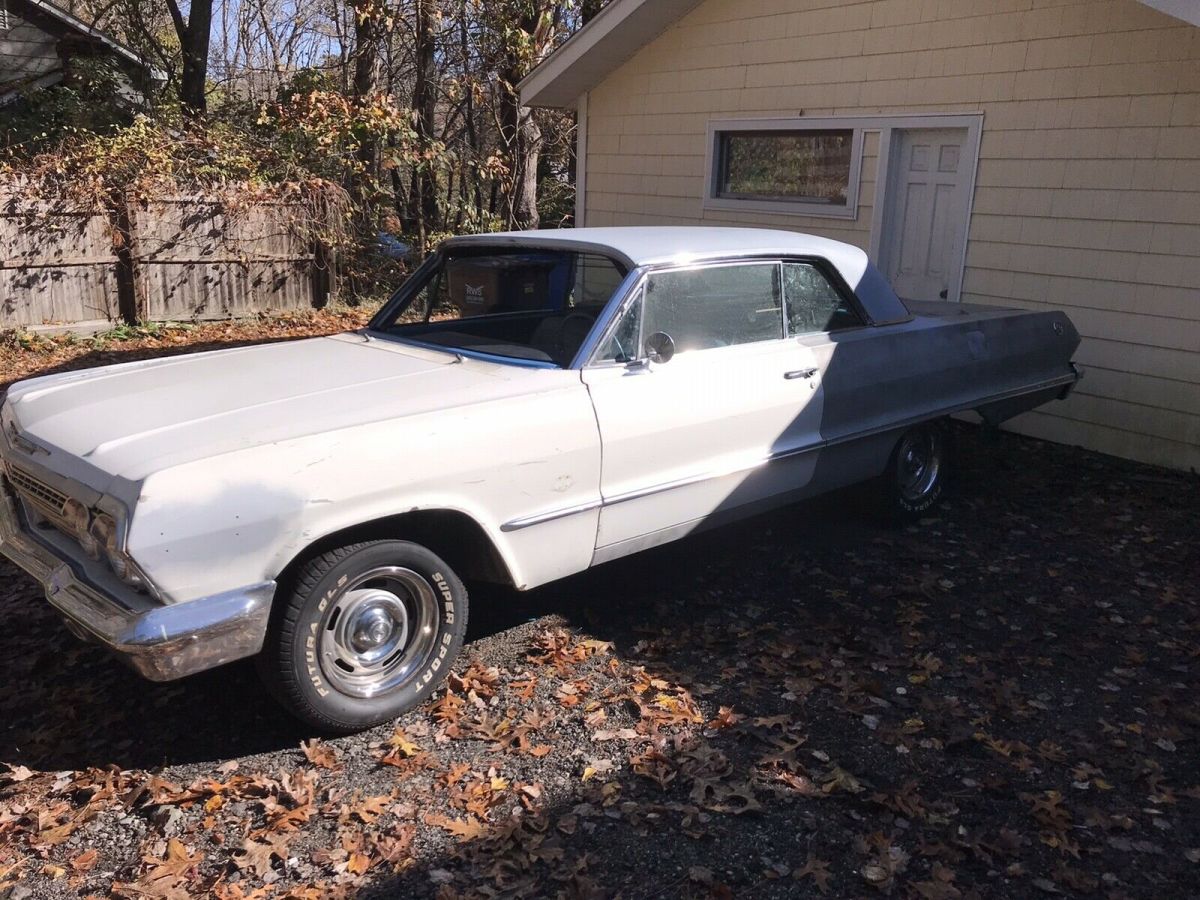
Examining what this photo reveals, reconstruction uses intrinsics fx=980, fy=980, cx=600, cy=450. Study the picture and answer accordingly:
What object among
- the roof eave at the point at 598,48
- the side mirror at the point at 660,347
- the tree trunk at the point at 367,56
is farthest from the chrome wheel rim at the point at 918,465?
the tree trunk at the point at 367,56

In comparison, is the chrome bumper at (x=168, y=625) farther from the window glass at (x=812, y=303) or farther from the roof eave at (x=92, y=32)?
the roof eave at (x=92, y=32)

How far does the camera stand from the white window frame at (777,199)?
28.9 ft

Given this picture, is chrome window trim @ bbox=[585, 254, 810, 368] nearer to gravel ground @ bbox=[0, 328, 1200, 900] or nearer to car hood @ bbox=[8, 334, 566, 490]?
car hood @ bbox=[8, 334, 566, 490]

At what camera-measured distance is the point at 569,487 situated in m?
3.91

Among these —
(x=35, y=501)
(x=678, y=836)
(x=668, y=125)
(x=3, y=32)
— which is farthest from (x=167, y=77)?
(x=678, y=836)

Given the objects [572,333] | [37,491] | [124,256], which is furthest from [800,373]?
[124,256]

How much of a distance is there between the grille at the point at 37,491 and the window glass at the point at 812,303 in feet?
10.9

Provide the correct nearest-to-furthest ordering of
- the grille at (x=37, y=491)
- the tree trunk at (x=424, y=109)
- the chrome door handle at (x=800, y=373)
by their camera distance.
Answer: the grille at (x=37, y=491) < the chrome door handle at (x=800, y=373) < the tree trunk at (x=424, y=109)

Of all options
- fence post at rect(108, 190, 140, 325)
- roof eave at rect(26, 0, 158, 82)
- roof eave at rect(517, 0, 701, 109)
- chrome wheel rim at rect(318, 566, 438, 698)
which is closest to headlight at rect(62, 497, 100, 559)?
chrome wheel rim at rect(318, 566, 438, 698)

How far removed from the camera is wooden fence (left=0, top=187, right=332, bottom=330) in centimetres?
1026

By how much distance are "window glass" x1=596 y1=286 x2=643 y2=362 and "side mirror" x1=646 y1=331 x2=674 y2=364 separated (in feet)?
0.25

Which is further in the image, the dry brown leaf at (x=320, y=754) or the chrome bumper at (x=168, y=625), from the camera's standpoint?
the dry brown leaf at (x=320, y=754)

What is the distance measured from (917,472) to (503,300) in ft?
9.22

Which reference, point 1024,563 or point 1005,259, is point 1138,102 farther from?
point 1024,563
